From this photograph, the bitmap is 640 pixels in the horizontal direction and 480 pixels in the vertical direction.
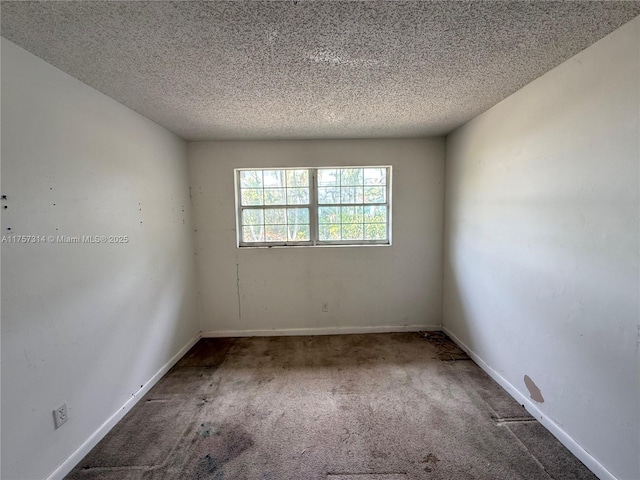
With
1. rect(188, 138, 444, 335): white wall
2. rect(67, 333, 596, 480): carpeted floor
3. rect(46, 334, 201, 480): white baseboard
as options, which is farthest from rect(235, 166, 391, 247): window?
rect(46, 334, 201, 480): white baseboard

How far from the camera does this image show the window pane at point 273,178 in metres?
3.09

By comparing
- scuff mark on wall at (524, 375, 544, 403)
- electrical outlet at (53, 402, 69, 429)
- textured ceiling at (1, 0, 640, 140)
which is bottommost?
scuff mark on wall at (524, 375, 544, 403)

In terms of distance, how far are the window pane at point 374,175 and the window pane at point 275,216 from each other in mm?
1084

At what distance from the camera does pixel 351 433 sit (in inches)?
66.1

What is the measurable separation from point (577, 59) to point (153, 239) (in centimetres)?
321

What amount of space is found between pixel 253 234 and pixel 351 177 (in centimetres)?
139

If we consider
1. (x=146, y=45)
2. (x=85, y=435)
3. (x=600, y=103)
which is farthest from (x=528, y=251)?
(x=85, y=435)

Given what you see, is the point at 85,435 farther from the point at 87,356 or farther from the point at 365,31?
the point at 365,31

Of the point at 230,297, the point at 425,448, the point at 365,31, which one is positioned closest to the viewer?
the point at 365,31

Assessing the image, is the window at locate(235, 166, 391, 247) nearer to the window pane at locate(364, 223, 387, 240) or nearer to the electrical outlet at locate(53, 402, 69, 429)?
the window pane at locate(364, 223, 387, 240)

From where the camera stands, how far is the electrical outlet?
4.57 ft

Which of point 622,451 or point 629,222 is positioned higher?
point 629,222

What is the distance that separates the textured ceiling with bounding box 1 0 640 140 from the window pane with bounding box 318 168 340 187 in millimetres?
1043

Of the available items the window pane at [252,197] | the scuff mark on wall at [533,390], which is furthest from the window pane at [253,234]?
the scuff mark on wall at [533,390]
